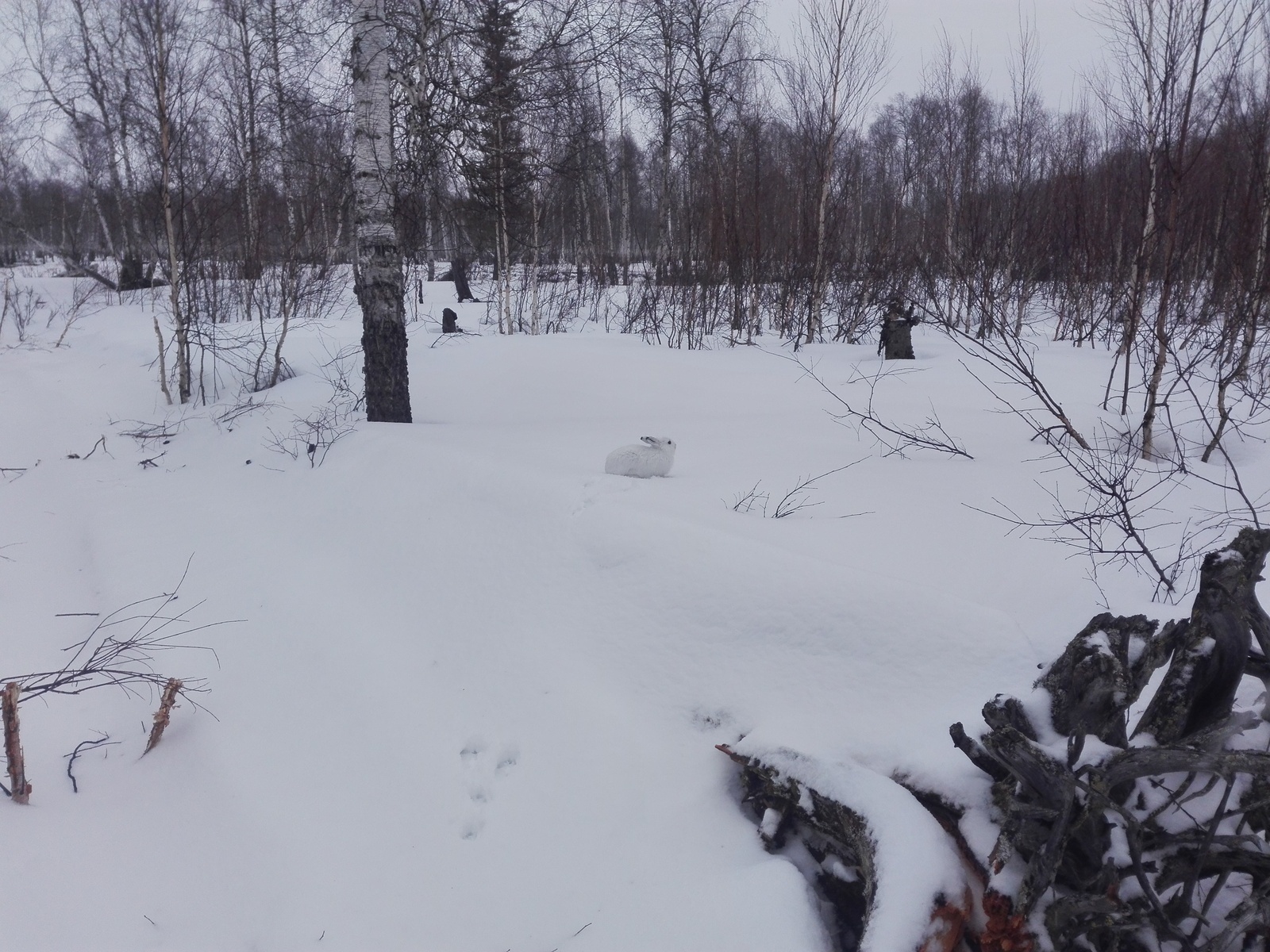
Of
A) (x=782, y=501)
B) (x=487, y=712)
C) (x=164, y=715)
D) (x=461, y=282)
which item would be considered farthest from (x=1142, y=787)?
(x=461, y=282)

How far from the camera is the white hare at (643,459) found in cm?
419

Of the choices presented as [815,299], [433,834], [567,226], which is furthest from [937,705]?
[567,226]

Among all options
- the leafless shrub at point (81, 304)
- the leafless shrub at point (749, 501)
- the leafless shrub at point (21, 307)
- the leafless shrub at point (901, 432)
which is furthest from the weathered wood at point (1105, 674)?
the leafless shrub at point (21, 307)

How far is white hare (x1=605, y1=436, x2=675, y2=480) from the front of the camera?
13.7ft

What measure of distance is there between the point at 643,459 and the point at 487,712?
1679 millimetres

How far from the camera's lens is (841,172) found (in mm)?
10609

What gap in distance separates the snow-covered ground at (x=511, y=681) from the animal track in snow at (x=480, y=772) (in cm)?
1

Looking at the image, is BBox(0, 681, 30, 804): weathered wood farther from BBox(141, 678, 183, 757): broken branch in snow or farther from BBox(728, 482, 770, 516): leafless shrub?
BBox(728, 482, 770, 516): leafless shrub

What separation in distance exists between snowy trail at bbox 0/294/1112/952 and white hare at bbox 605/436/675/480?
129 millimetres

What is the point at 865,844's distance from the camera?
6.91 ft

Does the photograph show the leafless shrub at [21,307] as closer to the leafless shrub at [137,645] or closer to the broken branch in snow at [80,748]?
the leafless shrub at [137,645]

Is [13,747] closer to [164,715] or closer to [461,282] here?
[164,715]

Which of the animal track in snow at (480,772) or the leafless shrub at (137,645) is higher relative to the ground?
the leafless shrub at (137,645)

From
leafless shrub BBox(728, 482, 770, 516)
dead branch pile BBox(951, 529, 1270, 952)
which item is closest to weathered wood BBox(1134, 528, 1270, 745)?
dead branch pile BBox(951, 529, 1270, 952)
